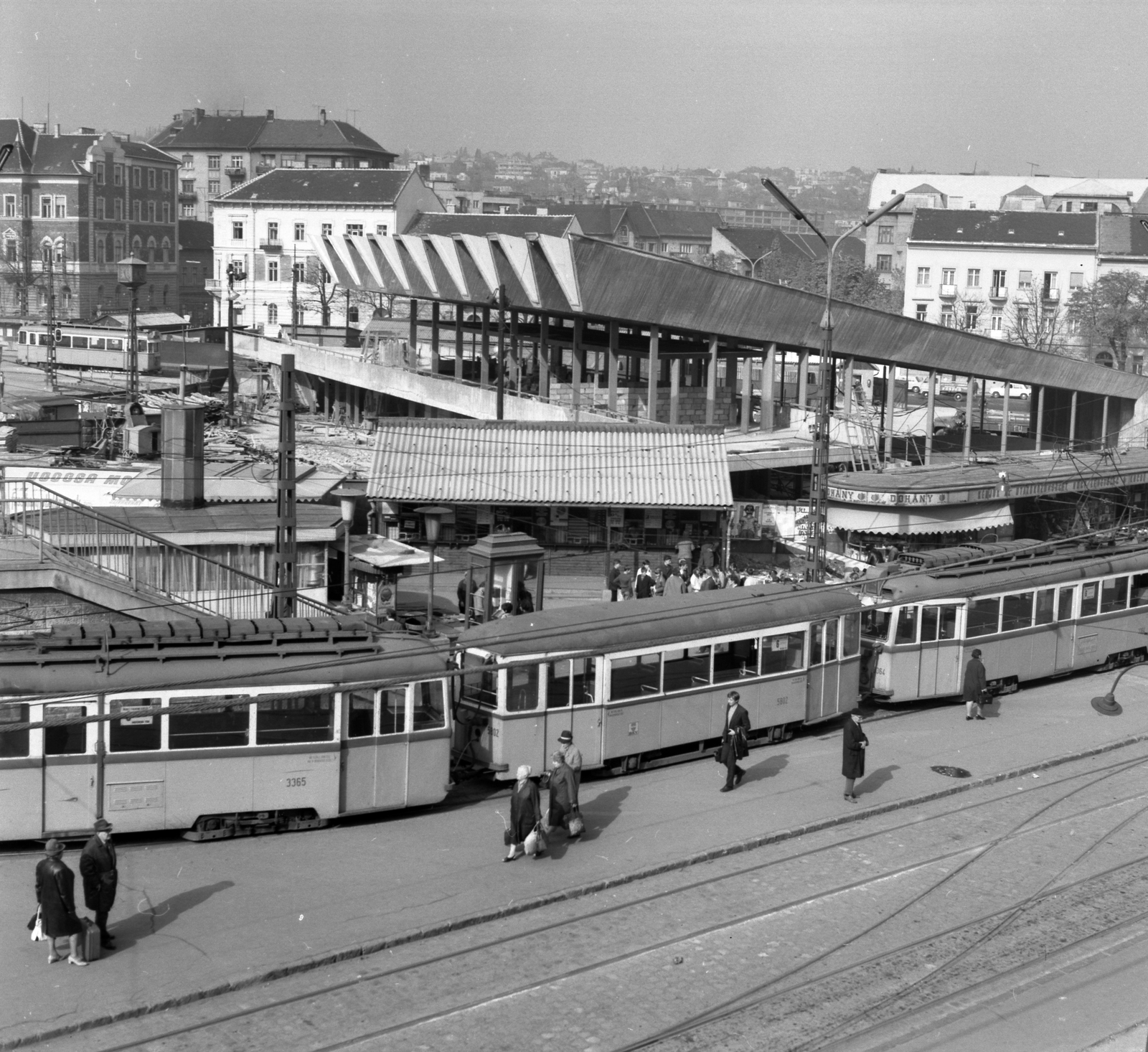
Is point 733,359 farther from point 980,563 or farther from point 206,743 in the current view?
point 206,743

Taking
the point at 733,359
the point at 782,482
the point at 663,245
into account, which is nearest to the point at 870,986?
the point at 782,482

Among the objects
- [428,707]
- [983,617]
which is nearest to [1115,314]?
[983,617]

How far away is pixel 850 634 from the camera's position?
22859 mm

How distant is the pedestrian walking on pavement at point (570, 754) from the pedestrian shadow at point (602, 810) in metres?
0.59

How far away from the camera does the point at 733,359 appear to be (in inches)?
2172

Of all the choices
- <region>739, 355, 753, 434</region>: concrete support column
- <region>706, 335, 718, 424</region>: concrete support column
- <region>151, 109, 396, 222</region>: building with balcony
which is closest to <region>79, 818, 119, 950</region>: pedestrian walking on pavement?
<region>706, 335, 718, 424</region>: concrete support column

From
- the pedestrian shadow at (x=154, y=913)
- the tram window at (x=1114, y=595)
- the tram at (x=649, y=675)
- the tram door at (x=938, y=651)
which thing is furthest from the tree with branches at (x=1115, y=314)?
the pedestrian shadow at (x=154, y=913)

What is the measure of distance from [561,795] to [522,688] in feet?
7.28

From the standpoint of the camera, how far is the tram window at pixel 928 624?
24.2 m

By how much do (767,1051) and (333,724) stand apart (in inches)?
263

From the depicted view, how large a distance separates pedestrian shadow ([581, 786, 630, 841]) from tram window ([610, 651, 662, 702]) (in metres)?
1.20

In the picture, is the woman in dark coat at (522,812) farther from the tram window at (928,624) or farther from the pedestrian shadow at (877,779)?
the tram window at (928,624)

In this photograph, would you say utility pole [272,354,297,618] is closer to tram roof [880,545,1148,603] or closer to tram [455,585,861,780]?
tram [455,585,861,780]

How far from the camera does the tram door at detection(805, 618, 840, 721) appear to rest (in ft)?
72.3
